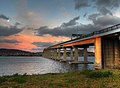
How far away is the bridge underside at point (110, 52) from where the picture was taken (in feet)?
167

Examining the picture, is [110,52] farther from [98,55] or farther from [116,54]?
[98,55]

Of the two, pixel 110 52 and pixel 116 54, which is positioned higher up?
pixel 110 52

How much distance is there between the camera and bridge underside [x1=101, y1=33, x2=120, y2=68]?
50969mm

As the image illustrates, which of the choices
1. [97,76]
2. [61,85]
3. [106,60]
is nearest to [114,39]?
[106,60]

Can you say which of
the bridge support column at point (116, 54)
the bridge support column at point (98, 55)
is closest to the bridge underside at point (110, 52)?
the bridge support column at point (116, 54)

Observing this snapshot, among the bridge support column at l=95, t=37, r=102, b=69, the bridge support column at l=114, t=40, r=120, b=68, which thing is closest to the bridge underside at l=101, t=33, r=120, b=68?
the bridge support column at l=114, t=40, r=120, b=68

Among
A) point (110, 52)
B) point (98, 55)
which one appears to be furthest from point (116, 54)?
point (98, 55)

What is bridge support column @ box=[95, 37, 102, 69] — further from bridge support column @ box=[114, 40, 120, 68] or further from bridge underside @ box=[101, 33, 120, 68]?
bridge support column @ box=[114, 40, 120, 68]

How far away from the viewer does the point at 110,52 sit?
51688 mm

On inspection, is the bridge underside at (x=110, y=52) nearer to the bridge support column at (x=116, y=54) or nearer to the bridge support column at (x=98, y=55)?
the bridge support column at (x=116, y=54)

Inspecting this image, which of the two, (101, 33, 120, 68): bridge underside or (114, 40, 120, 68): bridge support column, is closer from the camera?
(101, 33, 120, 68): bridge underside

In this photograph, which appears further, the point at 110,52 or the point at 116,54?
the point at 116,54

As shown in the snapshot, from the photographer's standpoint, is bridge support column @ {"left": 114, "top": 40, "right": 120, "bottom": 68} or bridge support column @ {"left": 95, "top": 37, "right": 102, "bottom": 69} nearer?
bridge support column @ {"left": 95, "top": 37, "right": 102, "bottom": 69}

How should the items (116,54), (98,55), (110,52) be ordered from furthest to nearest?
(98,55) < (116,54) < (110,52)
